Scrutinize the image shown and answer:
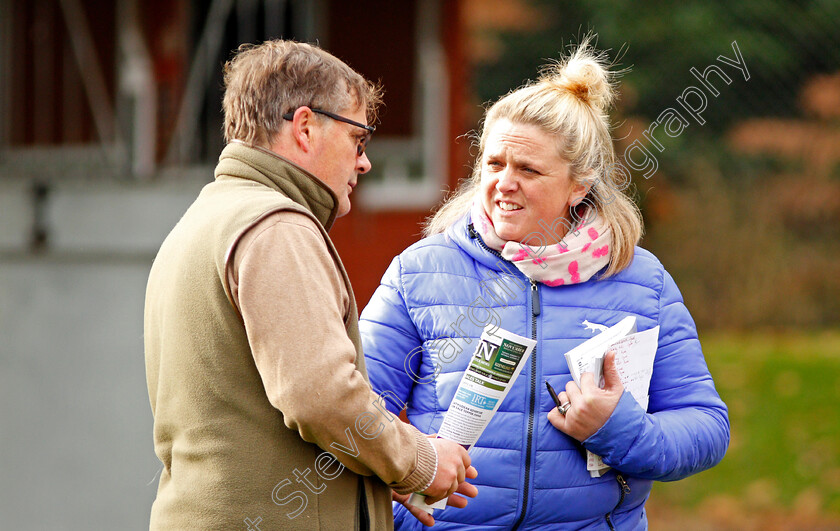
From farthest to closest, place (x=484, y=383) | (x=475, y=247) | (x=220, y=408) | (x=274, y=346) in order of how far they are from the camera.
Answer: (x=475, y=247) → (x=484, y=383) → (x=220, y=408) → (x=274, y=346)

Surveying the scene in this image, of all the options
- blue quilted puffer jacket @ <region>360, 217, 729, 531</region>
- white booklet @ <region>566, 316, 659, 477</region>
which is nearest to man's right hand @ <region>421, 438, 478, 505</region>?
blue quilted puffer jacket @ <region>360, 217, 729, 531</region>

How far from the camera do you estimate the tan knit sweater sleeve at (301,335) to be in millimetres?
2068

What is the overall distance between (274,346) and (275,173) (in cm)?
45

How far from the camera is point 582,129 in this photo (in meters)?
2.71

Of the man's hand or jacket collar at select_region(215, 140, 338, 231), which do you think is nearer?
jacket collar at select_region(215, 140, 338, 231)

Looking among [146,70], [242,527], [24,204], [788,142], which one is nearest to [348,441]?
[242,527]

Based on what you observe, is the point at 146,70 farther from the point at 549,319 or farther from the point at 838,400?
the point at 838,400

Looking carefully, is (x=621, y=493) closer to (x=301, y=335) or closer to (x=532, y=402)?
(x=532, y=402)

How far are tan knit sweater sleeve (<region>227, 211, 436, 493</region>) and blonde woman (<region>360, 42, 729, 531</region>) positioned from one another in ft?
1.60

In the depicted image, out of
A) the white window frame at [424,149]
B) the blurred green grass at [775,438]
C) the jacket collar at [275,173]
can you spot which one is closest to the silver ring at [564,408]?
the jacket collar at [275,173]

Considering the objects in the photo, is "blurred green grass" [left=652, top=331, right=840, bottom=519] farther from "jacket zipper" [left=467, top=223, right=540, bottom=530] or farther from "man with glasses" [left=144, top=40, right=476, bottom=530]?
"man with glasses" [left=144, top=40, right=476, bottom=530]

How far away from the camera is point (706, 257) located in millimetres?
11930

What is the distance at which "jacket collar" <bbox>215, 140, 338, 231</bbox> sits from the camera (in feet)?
7.55

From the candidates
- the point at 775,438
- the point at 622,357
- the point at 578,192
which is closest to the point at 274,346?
the point at 622,357
